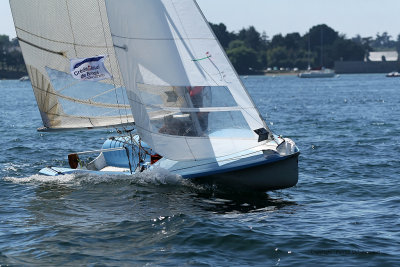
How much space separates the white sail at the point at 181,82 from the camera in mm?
14703

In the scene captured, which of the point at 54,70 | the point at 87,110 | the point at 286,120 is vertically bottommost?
the point at 286,120

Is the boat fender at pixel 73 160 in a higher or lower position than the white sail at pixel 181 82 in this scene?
lower

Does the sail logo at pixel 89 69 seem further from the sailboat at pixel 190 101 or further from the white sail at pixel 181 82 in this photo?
the white sail at pixel 181 82

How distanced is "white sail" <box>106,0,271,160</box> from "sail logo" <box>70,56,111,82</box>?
1197 millimetres

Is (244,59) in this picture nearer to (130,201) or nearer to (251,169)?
(130,201)

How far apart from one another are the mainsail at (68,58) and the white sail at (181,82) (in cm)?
127

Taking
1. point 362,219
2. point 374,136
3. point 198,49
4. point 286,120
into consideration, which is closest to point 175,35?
point 198,49

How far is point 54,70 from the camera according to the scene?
16.8m

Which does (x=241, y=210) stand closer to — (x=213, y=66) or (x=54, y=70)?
(x=213, y=66)

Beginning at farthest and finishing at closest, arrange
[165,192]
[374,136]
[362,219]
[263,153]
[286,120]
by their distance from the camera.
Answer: [286,120], [374,136], [165,192], [263,153], [362,219]

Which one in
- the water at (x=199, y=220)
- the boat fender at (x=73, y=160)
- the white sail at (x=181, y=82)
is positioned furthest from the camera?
the boat fender at (x=73, y=160)

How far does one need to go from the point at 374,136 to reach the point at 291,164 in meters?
15.0

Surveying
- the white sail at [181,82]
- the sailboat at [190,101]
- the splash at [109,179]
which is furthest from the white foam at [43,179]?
the white sail at [181,82]

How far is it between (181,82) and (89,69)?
2.66 meters
